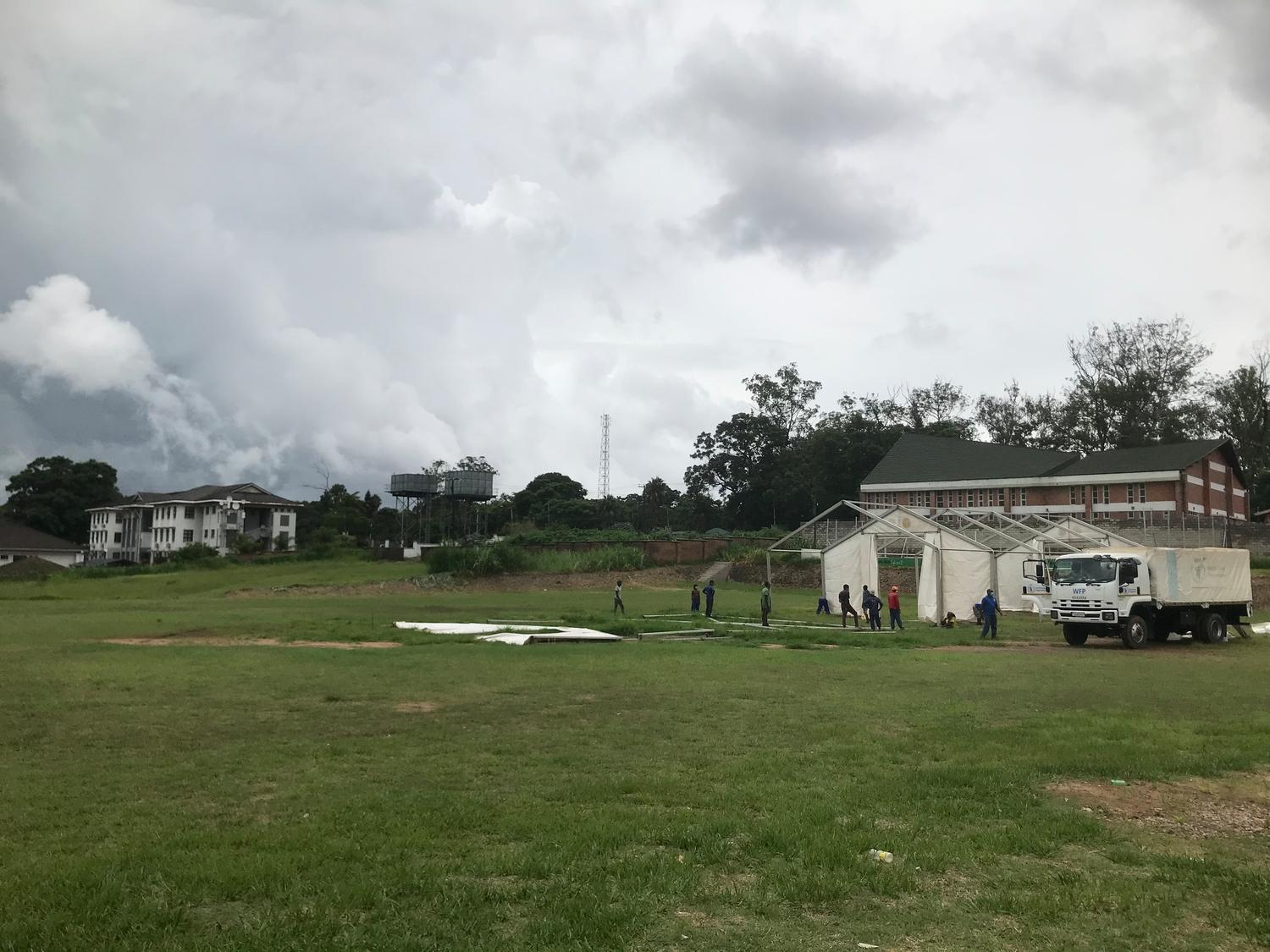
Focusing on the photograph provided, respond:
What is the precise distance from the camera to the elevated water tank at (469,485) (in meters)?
96.6

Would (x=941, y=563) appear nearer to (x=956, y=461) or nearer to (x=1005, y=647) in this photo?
(x=1005, y=647)

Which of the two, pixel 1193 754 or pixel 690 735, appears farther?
pixel 690 735

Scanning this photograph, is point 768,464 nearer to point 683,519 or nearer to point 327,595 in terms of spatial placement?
point 683,519

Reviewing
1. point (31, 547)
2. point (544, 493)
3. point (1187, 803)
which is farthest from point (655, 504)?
point (1187, 803)

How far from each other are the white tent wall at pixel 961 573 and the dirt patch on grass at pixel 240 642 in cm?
2011

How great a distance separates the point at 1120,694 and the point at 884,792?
9669mm

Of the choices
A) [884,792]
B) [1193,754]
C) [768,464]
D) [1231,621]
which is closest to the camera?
[884,792]

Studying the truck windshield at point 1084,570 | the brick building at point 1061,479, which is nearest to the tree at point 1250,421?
the brick building at point 1061,479

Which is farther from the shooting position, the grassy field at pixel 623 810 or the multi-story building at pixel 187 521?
the multi-story building at pixel 187 521

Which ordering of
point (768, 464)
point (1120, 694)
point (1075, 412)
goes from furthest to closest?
point (768, 464) → point (1075, 412) → point (1120, 694)

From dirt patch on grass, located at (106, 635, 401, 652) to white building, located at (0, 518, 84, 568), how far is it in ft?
253

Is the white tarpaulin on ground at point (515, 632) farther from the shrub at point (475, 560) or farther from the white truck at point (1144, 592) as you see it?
the shrub at point (475, 560)

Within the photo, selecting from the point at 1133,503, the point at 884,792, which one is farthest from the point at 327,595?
the point at 1133,503

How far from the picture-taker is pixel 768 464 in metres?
104
